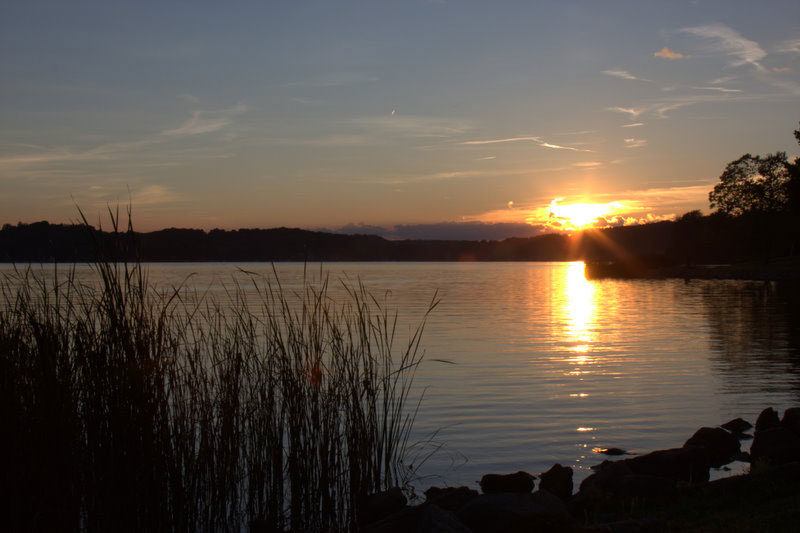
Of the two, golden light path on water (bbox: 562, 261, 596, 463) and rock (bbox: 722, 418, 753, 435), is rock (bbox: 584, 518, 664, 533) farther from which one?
rock (bbox: 722, 418, 753, 435)

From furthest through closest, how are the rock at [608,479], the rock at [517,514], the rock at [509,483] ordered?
the rock at [509,483]
the rock at [608,479]
the rock at [517,514]

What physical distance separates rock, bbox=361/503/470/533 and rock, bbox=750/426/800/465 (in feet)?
16.8

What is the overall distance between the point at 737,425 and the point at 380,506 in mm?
7518

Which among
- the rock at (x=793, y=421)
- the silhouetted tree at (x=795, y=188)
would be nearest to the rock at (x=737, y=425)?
the rock at (x=793, y=421)

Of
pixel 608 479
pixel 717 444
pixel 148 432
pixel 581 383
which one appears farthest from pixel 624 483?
pixel 581 383

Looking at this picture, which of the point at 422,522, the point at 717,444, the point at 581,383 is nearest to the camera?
the point at 422,522

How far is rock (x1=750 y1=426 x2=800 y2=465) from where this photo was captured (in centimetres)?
880

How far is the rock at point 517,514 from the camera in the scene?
5.97 meters

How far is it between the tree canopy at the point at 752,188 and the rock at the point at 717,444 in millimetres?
67111

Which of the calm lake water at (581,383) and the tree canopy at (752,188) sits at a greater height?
the tree canopy at (752,188)

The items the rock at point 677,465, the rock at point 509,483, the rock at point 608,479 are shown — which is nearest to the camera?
the rock at point 608,479

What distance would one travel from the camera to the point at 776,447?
8953 millimetres

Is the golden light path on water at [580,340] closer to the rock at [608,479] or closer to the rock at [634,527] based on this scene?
the rock at [608,479]

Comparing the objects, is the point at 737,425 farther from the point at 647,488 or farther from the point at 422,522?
the point at 422,522
